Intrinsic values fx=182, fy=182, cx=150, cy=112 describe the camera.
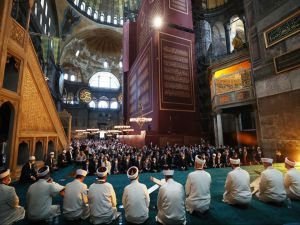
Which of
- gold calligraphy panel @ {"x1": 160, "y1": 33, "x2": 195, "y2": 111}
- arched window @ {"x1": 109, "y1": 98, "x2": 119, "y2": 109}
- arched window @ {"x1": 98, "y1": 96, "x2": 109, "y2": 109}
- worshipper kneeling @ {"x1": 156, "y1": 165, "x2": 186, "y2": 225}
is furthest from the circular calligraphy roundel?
worshipper kneeling @ {"x1": 156, "y1": 165, "x2": 186, "y2": 225}

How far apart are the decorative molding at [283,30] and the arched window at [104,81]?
32.5 meters

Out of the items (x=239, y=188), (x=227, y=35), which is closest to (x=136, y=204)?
(x=239, y=188)

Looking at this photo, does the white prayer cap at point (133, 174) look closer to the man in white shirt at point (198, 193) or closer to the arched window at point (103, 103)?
the man in white shirt at point (198, 193)

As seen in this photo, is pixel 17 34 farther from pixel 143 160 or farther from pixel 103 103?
pixel 103 103

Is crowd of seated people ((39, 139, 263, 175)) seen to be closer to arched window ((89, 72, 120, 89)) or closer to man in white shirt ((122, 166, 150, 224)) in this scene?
man in white shirt ((122, 166, 150, 224))

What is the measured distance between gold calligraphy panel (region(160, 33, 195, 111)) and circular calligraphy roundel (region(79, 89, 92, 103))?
24673mm

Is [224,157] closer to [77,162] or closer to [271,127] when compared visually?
[271,127]

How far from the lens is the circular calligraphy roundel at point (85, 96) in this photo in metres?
34.3

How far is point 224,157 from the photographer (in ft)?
30.2

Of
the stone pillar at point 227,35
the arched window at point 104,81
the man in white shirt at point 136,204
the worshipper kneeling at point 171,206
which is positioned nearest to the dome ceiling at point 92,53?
the arched window at point 104,81

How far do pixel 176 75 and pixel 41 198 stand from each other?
480 inches

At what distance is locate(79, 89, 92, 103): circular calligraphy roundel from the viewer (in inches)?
1352

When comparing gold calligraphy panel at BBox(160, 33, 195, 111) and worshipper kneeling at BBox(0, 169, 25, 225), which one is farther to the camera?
gold calligraphy panel at BBox(160, 33, 195, 111)

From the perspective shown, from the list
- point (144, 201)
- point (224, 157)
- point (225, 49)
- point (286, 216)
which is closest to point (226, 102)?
point (224, 157)
